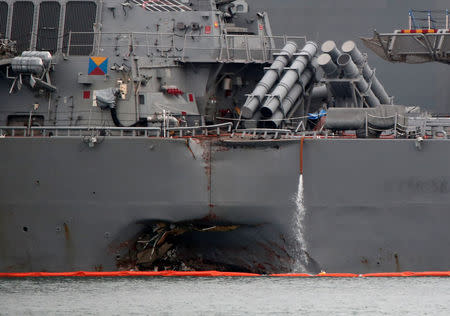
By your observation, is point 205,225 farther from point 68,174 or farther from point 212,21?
point 212,21

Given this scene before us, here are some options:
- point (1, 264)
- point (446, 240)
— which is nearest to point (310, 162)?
point (446, 240)

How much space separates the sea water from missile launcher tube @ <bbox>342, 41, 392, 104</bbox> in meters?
6.35

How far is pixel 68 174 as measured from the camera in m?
36.4

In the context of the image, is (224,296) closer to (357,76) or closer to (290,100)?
(290,100)

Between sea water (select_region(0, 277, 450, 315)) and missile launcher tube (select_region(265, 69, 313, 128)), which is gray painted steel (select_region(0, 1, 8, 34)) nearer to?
sea water (select_region(0, 277, 450, 315))

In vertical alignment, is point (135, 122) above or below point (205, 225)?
above

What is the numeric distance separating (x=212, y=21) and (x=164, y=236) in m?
6.74

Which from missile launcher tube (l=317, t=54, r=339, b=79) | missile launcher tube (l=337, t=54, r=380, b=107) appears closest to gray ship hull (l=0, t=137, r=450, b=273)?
missile launcher tube (l=317, t=54, r=339, b=79)

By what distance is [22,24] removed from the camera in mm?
39688

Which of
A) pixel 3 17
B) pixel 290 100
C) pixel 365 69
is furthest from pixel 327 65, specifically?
pixel 3 17

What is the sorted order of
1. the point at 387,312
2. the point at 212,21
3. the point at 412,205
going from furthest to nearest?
1. the point at 212,21
2. the point at 412,205
3. the point at 387,312

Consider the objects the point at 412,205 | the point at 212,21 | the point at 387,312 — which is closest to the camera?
the point at 387,312

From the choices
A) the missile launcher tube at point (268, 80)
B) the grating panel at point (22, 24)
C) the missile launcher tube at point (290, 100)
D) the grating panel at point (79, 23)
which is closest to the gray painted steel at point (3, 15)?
the grating panel at point (22, 24)

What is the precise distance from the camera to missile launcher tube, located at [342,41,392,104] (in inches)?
1523
